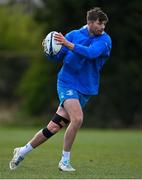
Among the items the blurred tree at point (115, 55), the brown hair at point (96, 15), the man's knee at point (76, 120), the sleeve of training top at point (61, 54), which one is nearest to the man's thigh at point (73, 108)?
the man's knee at point (76, 120)

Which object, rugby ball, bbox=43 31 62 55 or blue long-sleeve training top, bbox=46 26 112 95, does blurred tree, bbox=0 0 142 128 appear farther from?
rugby ball, bbox=43 31 62 55

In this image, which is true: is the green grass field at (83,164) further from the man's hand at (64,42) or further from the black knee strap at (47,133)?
the man's hand at (64,42)

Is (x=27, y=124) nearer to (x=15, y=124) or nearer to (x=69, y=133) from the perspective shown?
(x=15, y=124)

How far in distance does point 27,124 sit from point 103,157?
87.6 feet

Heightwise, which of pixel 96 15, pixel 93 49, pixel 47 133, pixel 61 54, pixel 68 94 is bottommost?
pixel 47 133

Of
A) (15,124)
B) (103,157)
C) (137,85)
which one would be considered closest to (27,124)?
(15,124)

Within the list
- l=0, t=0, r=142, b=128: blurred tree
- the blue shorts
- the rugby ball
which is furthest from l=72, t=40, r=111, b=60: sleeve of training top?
l=0, t=0, r=142, b=128: blurred tree

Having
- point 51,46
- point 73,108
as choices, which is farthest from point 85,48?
point 73,108

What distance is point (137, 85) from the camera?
38.0 metres

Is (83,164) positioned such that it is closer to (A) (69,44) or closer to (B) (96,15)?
(A) (69,44)

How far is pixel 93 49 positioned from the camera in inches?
428

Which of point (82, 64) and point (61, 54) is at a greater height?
point (61, 54)

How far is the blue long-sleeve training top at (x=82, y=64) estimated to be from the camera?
36.3 ft

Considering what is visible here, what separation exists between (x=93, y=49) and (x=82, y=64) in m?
0.36
